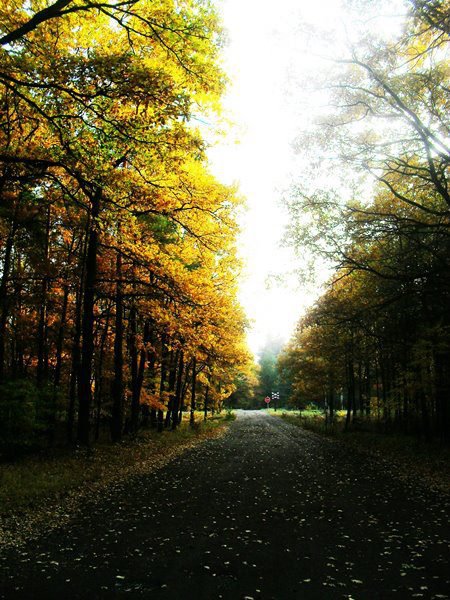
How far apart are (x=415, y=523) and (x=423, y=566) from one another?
7.44ft

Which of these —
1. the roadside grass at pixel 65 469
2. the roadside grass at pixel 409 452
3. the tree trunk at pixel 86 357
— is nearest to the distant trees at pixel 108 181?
the tree trunk at pixel 86 357

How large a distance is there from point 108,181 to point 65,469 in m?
8.12

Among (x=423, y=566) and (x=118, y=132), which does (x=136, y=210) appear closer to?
(x=118, y=132)

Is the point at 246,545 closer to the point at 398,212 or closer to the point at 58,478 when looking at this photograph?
the point at 58,478

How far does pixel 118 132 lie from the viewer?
761 cm

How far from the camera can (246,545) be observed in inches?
242

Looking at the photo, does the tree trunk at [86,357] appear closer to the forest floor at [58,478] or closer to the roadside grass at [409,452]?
the forest floor at [58,478]

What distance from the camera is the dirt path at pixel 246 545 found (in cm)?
471

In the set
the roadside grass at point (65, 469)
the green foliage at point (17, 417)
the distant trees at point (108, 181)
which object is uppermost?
the distant trees at point (108, 181)

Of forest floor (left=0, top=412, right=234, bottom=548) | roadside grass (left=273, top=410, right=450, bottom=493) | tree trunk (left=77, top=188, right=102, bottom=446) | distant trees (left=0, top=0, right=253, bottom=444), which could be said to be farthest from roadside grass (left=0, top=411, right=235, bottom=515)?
roadside grass (left=273, top=410, right=450, bottom=493)

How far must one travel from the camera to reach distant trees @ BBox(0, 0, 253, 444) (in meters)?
6.88

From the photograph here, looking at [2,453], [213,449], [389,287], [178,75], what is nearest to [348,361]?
[389,287]

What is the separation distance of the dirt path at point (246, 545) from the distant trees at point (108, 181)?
6.29 m

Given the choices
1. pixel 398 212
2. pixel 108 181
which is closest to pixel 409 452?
pixel 398 212
